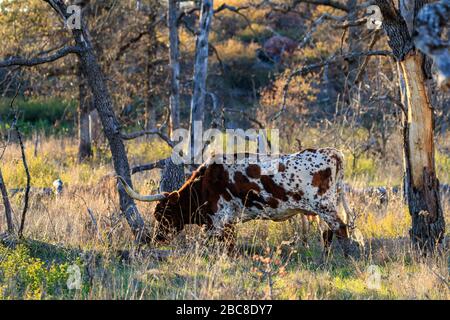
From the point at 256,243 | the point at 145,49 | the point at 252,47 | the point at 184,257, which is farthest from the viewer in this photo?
the point at 252,47

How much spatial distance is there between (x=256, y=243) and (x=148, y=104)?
1078cm

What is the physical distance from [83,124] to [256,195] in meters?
9.36

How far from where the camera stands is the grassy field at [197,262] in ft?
20.1

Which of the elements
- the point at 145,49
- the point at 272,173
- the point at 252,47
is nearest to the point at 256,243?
the point at 272,173

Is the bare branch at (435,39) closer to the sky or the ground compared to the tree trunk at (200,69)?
closer to the ground

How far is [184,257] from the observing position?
288 inches

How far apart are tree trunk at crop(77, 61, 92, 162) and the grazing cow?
7.97 m

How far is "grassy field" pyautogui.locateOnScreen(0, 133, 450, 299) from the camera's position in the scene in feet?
20.1

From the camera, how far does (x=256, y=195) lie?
26.8ft

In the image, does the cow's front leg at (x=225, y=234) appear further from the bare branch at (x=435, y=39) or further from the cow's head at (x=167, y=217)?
the bare branch at (x=435, y=39)

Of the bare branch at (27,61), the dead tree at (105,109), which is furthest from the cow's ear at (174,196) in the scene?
the bare branch at (27,61)

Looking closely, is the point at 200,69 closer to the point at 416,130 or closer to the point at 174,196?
the point at 174,196

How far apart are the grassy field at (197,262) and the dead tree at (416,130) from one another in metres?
0.42
